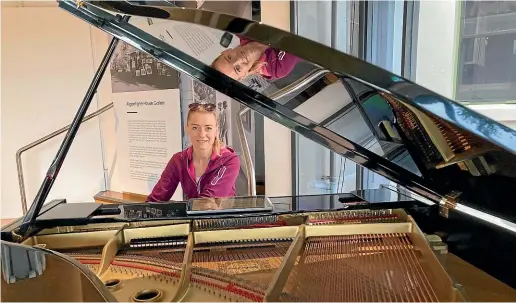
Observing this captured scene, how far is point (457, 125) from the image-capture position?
0.72 m

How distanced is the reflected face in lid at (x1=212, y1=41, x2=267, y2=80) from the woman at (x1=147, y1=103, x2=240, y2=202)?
4.75ft

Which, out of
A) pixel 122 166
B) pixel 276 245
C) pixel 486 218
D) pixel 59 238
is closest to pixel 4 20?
pixel 122 166

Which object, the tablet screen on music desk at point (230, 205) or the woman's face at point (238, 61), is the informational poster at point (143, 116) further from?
the woman's face at point (238, 61)

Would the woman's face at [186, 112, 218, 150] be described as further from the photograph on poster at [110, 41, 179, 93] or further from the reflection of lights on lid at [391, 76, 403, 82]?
the reflection of lights on lid at [391, 76, 403, 82]

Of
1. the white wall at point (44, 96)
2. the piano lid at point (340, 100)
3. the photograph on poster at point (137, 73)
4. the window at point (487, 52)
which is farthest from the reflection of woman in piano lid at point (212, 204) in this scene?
the white wall at point (44, 96)

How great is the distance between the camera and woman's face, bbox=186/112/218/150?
3.02 meters

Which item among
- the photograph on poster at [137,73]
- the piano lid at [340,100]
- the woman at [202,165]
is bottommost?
the woman at [202,165]

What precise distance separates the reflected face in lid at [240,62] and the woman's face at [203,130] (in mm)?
1677

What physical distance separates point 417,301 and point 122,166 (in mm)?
3274

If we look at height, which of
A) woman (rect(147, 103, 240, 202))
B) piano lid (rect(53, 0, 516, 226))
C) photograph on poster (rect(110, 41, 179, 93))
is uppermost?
photograph on poster (rect(110, 41, 179, 93))

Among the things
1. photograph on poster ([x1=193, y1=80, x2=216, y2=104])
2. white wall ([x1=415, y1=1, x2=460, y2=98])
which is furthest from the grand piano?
photograph on poster ([x1=193, y1=80, x2=216, y2=104])

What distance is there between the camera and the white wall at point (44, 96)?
4.18m

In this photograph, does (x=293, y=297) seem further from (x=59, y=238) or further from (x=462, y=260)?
(x=59, y=238)

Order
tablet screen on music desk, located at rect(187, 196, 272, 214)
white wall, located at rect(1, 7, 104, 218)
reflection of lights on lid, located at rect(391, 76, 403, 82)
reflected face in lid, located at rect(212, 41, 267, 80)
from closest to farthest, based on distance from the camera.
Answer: reflection of lights on lid, located at rect(391, 76, 403, 82)
reflected face in lid, located at rect(212, 41, 267, 80)
tablet screen on music desk, located at rect(187, 196, 272, 214)
white wall, located at rect(1, 7, 104, 218)
